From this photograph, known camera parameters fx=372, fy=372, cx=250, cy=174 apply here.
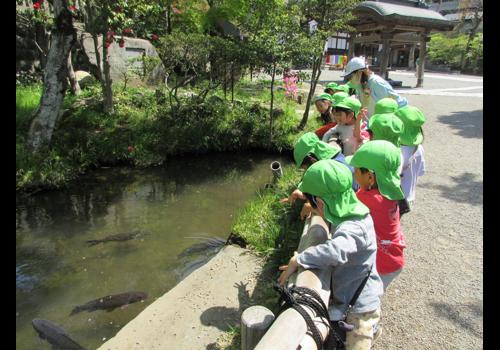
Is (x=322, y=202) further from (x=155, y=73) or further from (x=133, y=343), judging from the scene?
(x=155, y=73)

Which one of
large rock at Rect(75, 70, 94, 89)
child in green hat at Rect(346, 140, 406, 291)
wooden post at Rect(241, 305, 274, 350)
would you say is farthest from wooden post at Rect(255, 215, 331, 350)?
large rock at Rect(75, 70, 94, 89)

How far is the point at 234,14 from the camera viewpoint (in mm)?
15078

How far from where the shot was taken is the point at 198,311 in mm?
3645

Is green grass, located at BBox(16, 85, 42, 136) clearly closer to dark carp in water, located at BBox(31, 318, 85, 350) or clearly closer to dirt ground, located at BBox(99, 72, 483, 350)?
dark carp in water, located at BBox(31, 318, 85, 350)

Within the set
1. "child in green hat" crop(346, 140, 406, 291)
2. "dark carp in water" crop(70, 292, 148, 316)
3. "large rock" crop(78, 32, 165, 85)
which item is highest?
"large rock" crop(78, 32, 165, 85)

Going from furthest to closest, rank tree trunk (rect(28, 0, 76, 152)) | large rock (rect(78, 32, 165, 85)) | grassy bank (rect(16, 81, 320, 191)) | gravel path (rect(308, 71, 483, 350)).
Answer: large rock (rect(78, 32, 165, 85)) < grassy bank (rect(16, 81, 320, 191)) < tree trunk (rect(28, 0, 76, 152)) < gravel path (rect(308, 71, 483, 350))

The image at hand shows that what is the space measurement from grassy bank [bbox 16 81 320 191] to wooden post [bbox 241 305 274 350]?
687 cm

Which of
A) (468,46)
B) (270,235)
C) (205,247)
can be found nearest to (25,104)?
(205,247)

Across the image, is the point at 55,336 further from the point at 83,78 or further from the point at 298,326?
the point at 83,78

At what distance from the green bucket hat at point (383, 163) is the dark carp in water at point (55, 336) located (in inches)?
119

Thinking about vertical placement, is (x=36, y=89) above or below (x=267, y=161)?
above

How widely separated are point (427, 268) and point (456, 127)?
22.4ft

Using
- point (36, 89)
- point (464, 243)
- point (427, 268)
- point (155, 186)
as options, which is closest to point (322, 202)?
point (427, 268)

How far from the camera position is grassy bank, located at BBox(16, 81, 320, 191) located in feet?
26.1
